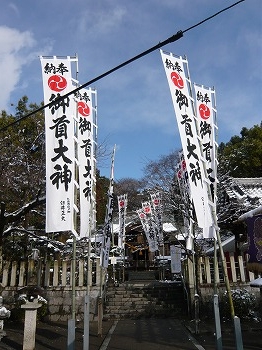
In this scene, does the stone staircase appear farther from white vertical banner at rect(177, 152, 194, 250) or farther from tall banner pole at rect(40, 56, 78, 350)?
tall banner pole at rect(40, 56, 78, 350)

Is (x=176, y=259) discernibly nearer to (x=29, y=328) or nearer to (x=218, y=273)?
(x=218, y=273)

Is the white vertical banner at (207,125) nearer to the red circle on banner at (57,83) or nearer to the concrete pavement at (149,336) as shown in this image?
the red circle on banner at (57,83)

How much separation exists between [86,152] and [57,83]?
235 centimetres

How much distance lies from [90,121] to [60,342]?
6.85 m

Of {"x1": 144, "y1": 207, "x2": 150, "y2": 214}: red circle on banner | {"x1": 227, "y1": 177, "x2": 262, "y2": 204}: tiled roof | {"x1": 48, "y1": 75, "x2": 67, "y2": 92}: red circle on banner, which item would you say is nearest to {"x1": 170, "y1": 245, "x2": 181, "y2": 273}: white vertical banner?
{"x1": 227, "y1": 177, "x2": 262, "y2": 204}: tiled roof

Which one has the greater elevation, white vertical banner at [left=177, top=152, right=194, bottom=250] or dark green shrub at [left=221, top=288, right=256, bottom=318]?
white vertical banner at [left=177, top=152, right=194, bottom=250]

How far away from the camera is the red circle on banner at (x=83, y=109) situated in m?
9.95

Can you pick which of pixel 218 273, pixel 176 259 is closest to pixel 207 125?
pixel 218 273

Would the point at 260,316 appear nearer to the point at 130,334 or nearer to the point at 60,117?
the point at 130,334

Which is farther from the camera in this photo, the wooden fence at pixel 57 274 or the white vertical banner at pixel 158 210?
the white vertical banner at pixel 158 210

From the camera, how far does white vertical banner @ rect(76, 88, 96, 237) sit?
9.59 m

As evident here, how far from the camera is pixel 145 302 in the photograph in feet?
51.9

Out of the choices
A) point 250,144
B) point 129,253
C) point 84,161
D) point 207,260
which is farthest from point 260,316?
point 129,253

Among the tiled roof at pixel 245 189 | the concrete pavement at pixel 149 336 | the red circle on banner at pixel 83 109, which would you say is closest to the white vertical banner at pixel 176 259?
the tiled roof at pixel 245 189
